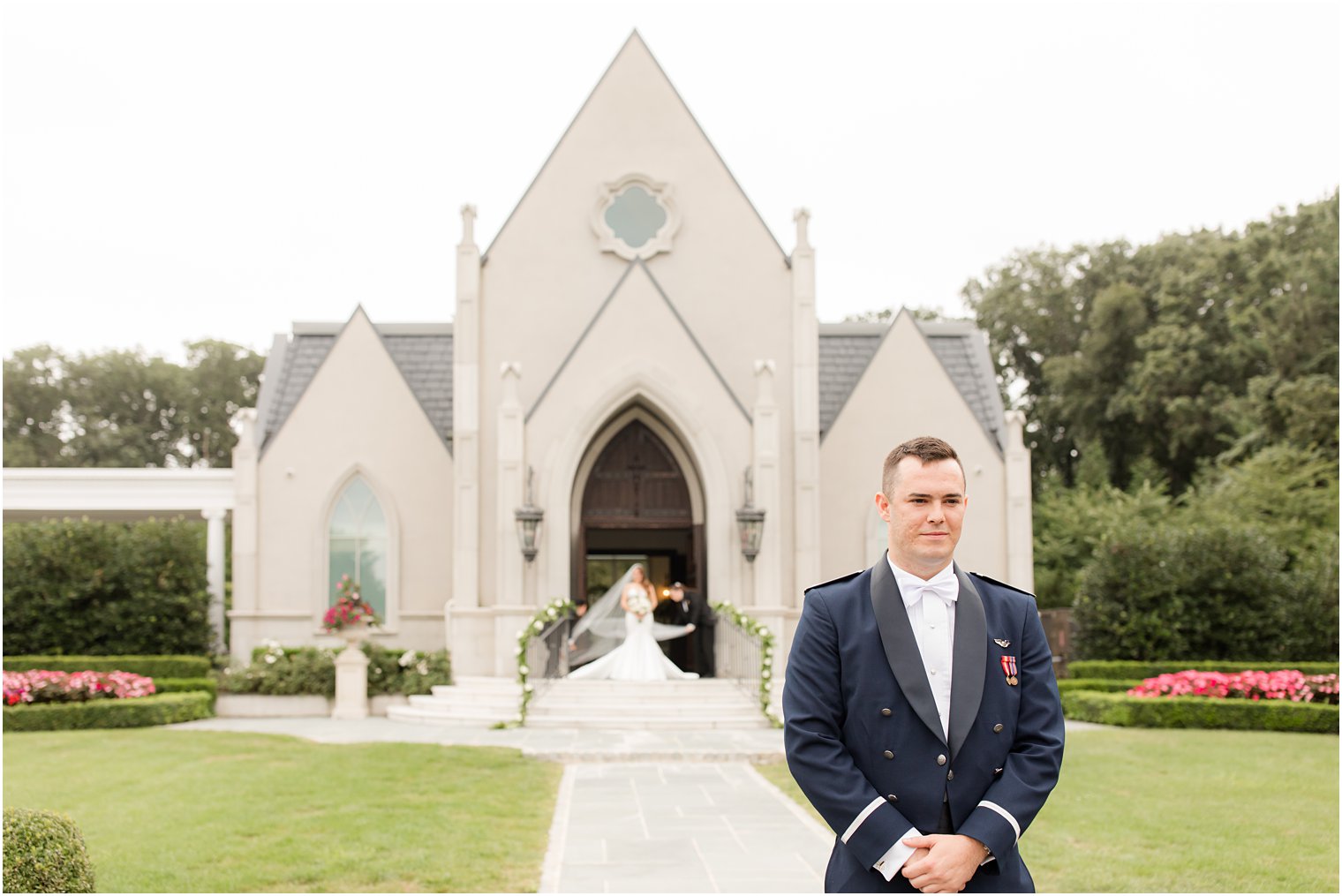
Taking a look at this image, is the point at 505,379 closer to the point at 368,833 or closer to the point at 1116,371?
the point at 368,833

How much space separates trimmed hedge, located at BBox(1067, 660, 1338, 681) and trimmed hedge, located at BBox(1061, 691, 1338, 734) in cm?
268

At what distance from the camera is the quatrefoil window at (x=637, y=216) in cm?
2386

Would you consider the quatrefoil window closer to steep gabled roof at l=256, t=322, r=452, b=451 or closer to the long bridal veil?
steep gabled roof at l=256, t=322, r=452, b=451

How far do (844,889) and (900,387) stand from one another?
2171cm

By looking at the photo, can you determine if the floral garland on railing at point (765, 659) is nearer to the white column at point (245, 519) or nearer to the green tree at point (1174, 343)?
the white column at point (245, 519)

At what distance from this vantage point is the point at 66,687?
63.4 ft

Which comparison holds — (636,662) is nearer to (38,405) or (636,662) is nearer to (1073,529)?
(1073,529)

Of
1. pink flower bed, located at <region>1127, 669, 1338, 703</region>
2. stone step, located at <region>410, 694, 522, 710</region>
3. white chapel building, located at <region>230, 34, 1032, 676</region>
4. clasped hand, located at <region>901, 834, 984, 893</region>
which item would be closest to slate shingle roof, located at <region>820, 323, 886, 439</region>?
white chapel building, located at <region>230, 34, 1032, 676</region>

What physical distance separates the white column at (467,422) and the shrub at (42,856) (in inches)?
612

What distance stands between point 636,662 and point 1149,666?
8.90 m

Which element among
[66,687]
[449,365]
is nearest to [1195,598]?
[449,365]

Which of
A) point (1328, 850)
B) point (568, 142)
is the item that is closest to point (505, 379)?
point (568, 142)

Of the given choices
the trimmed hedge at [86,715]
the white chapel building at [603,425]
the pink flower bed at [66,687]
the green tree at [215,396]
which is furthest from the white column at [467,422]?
the green tree at [215,396]

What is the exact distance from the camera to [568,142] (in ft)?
78.8
